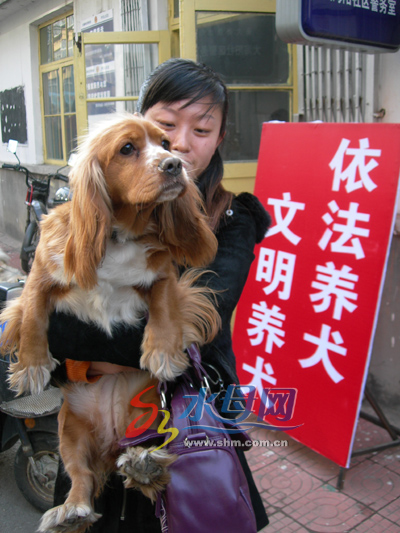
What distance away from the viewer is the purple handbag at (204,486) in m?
1.36

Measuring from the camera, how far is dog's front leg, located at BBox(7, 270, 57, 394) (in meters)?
1.67

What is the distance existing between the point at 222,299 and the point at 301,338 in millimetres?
1871

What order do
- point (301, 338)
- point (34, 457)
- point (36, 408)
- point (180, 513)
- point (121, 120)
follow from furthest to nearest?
point (301, 338), point (34, 457), point (36, 408), point (121, 120), point (180, 513)

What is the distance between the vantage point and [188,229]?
1.71m

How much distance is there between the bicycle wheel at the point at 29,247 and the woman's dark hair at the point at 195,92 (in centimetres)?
489

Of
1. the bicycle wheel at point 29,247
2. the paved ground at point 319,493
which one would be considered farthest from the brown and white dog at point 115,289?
the bicycle wheel at point 29,247

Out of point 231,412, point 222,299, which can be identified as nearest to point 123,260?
point 222,299

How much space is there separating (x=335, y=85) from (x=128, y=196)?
332cm

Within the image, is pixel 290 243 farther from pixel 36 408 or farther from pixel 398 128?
pixel 36 408

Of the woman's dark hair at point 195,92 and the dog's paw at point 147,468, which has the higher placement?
the woman's dark hair at point 195,92

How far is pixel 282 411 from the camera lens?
3340 mm

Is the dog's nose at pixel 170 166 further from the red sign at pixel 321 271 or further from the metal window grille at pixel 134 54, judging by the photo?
the metal window grille at pixel 134 54

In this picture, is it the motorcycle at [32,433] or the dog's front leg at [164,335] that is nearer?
the dog's front leg at [164,335]

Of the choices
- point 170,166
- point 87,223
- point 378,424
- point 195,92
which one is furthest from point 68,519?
point 378,424
